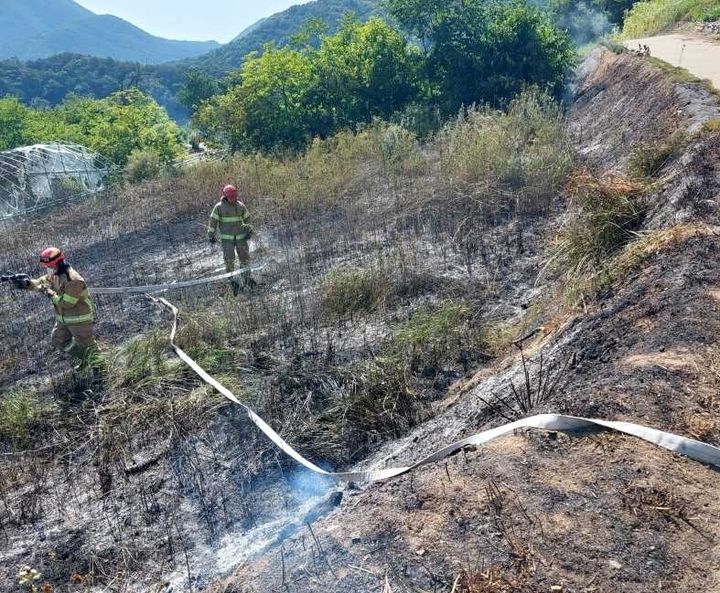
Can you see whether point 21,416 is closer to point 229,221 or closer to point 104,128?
point 229,221

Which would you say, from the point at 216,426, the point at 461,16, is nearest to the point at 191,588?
the point at 216,426

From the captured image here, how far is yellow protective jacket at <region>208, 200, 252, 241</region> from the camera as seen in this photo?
26.8 feet

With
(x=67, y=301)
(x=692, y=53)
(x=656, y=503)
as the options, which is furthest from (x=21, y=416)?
(x=692, y=53)

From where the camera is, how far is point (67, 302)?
596 centimetres

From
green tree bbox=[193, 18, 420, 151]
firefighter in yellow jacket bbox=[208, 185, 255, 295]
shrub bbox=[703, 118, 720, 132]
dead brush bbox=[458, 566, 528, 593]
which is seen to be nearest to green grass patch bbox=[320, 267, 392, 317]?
firefighter in yellow jacket bbox=[208, 185, 255, 295]

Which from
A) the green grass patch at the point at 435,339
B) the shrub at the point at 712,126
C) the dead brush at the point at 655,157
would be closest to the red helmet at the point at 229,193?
the green grass patch at the point at 435,339

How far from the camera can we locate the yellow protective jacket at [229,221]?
8.17 m

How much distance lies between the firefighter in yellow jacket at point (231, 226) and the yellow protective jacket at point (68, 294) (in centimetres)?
231

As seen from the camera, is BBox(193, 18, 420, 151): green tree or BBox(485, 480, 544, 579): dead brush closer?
BBox(485, 480, 544, 579): dead brush

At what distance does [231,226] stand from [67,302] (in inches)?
107

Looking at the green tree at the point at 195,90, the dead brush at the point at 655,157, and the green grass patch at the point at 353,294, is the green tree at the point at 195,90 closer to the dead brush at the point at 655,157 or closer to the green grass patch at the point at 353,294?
the green grass patch at the point at 353,294

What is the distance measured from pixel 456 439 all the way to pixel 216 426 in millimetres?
2168

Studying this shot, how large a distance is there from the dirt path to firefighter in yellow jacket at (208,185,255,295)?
26.9ft

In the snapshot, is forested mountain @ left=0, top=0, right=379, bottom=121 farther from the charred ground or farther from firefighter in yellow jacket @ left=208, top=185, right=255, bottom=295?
firefighter in yellow jacket @ left=208, top=185, right=255, bottom=295
